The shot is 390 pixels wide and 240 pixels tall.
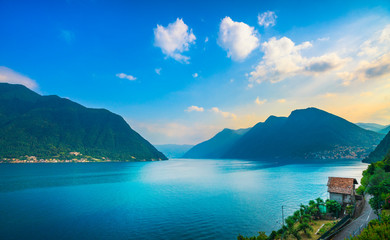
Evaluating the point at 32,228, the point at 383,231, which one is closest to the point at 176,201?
the point at 32,228

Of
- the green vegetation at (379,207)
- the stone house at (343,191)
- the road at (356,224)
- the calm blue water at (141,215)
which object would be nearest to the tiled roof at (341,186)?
the stone house at (343,191)

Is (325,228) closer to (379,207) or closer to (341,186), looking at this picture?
(379,207)

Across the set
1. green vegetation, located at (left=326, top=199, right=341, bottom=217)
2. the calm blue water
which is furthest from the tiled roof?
the calm blue water

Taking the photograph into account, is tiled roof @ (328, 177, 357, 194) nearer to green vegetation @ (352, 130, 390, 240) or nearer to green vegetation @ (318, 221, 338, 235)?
green vegetation @ (352, 130, 390, 240)

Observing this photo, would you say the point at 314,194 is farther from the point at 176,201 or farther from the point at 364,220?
the point at 176,201

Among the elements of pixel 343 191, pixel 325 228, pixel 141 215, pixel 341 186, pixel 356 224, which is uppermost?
pixel 341 186

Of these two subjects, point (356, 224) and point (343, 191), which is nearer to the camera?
point (356, 224)

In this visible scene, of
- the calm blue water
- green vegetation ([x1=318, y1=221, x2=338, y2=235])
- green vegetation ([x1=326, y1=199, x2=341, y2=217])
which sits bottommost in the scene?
the calm blue water

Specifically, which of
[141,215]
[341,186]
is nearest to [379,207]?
[341,186]

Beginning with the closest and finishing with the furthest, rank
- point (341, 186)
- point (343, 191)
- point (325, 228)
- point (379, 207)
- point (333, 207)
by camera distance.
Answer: point (325, 228)
point (379, 207)
point (333, 207)
point (343, 191)
point (341, 186)

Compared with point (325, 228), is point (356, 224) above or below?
above
